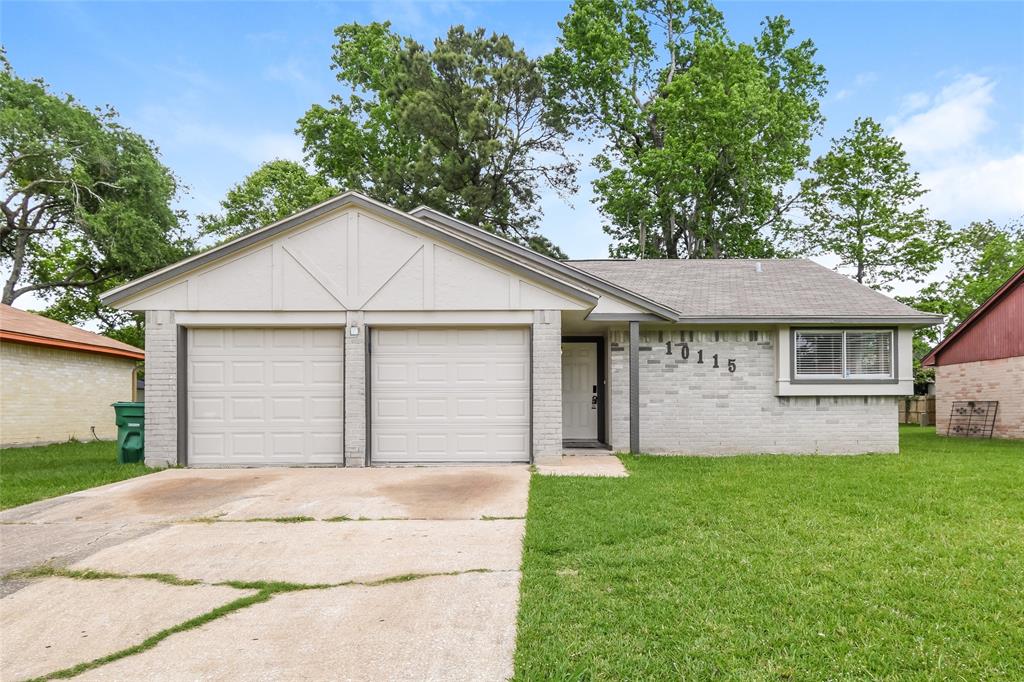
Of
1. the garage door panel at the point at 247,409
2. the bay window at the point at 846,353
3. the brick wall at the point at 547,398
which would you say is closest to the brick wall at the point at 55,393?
the garage door panel at the point at 247,409

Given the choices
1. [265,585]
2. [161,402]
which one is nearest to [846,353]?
[265,585]

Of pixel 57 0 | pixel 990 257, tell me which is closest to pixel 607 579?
pixel 57 0

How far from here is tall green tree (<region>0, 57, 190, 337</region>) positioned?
80.4 feet

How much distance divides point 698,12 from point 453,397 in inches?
1012

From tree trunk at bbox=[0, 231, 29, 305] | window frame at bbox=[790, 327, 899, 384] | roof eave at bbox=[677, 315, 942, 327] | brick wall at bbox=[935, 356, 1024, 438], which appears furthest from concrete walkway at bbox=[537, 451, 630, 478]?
tree trunk at bbox=[0, 231, 29, 305]

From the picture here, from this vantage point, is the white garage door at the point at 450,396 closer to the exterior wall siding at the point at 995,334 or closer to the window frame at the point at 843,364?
the window frame at the point at 843,364

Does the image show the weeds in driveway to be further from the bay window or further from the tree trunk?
the tree trunk

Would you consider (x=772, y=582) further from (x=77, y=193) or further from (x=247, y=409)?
(x=77, y=193)

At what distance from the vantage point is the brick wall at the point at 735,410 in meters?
12.0

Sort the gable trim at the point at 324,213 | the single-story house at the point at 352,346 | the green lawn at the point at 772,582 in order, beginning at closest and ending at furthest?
the green lawn at the point at 772,582 < the gable trim at the point at 324,213 < the single-story house at the point at 352,346

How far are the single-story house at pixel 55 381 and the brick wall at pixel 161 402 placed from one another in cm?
756

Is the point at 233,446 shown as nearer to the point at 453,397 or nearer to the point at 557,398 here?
the point at 453,397

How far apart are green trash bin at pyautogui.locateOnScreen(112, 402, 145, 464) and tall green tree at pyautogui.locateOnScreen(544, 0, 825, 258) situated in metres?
21.1

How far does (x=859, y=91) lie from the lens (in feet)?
81.1
